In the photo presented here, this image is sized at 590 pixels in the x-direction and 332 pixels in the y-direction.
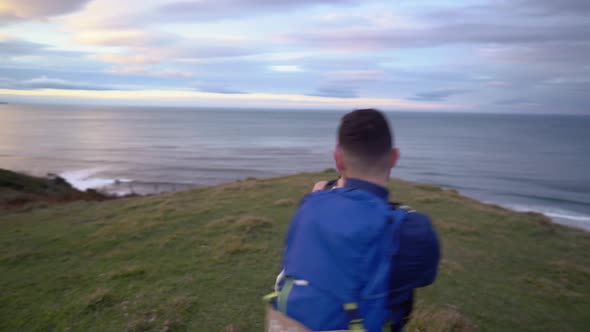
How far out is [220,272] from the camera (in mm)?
6855

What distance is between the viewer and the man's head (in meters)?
2.08

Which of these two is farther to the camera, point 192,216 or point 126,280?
point 192,216

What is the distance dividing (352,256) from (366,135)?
650mm

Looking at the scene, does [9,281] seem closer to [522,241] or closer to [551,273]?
[551,273]

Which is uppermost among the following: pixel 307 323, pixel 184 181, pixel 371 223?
pixel 371 223

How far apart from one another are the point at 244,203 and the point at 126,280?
246 inches

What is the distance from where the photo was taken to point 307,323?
1944 millimetres

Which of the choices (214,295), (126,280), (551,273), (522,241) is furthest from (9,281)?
(522,241)

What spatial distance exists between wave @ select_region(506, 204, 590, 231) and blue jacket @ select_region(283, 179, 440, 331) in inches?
1110

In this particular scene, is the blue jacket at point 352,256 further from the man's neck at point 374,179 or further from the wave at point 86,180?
the wave at point 86,180

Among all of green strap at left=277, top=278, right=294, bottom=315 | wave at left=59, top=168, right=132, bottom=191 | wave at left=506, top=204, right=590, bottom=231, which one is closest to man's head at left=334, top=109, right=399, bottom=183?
green strap at left=277, top=278, right=294, bottom=315

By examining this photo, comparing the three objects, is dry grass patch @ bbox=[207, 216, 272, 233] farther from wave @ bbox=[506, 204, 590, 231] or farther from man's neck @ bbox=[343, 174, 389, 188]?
wave @ bbox=[506, 204, 590, 231]

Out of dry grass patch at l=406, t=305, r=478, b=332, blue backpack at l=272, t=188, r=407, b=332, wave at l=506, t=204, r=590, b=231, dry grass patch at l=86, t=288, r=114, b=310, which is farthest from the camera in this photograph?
wave at l=506, t=204, r=590, b=231

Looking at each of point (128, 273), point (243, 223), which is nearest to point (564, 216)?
point (243, 223)
